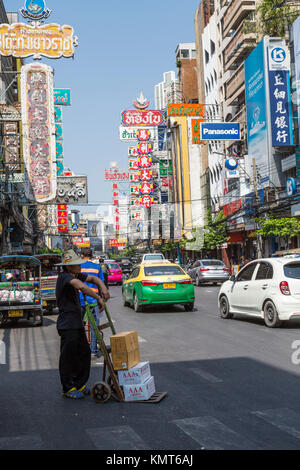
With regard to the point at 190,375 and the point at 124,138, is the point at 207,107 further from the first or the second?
the point at 190,375

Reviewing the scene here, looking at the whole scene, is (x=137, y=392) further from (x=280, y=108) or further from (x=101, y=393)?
(x=280, y=108)

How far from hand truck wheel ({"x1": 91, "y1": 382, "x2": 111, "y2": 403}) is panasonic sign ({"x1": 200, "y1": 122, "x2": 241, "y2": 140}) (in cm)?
3671

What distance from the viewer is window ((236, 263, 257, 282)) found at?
1395 cm

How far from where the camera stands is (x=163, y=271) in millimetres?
17906

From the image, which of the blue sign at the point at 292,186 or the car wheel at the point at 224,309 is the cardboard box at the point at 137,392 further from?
the blue sign at the point at 292,186

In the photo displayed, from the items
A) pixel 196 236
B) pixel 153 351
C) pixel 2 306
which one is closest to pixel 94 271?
pixel 153 351

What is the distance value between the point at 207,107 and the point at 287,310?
54173 millimetres

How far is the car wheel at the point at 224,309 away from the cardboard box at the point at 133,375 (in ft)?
28.8

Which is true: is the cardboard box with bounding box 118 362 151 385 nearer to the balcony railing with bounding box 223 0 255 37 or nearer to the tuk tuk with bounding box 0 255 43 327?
the tuk tuk with bounding box 0 255 43 327

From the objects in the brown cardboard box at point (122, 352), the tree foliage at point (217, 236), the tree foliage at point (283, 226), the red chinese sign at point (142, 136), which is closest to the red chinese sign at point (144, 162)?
the red chinese sign at point (142, 136)

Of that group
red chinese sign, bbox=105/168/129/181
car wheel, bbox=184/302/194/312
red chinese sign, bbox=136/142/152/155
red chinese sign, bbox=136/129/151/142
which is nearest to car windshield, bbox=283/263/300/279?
car wheel, bbox=184/302/194/312

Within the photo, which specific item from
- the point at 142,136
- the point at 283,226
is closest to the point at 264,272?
the point at 283,226

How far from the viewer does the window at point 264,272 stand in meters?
13.1

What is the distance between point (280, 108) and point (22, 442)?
32688mm
